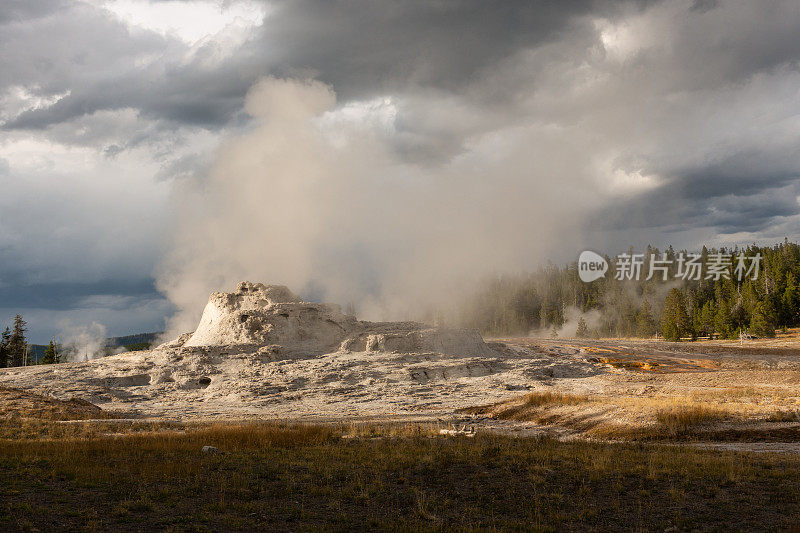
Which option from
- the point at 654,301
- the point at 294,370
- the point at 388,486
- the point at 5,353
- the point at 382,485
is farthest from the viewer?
the point at 654,301

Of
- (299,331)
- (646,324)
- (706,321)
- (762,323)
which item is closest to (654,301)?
(646,324)

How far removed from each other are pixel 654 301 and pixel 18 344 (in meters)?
131

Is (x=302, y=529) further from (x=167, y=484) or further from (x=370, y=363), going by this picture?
(x=370, y=363)

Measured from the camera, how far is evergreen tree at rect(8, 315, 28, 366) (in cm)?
8231

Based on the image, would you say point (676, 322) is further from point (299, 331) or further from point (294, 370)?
point (294, 370)

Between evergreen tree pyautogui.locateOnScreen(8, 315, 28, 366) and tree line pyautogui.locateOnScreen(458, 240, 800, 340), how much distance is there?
95590 millimetres

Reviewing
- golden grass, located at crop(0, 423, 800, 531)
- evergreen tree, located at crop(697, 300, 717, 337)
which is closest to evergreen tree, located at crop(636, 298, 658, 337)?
evergreen tree, located at crop(697, 300, 717, 337)

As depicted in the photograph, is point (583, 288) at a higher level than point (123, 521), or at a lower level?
higher

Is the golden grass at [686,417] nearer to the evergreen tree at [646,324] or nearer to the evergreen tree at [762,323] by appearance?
the evergreen tree at [762,323]

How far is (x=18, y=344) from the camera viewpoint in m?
83.2

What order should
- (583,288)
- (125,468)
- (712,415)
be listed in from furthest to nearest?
(583,288) < (712,415) < (125,468)

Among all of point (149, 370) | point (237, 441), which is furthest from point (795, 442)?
point (149, 370)

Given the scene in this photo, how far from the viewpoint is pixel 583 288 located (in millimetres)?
151625

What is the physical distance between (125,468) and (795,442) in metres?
20.7
